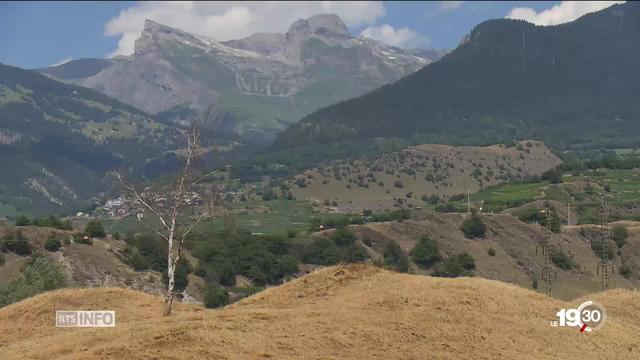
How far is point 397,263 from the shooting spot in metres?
123

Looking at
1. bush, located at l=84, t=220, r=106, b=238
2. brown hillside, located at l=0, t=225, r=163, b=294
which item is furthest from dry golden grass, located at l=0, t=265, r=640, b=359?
bush, located at l=84, t=220, r=106, b=238

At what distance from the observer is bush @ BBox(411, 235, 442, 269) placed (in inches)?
4985

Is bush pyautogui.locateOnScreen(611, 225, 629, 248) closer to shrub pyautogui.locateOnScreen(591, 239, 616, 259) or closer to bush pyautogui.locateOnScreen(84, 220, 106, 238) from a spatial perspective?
shrub pyautogui.locateOnScreen(591, 239, 616, 259)

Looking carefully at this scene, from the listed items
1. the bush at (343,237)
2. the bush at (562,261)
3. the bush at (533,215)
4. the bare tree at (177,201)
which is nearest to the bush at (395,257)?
the bush at (343,237)

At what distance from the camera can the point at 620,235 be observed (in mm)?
134125

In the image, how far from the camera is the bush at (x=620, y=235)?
438 feet

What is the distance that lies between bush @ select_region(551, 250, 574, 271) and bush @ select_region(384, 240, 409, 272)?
68.0ft

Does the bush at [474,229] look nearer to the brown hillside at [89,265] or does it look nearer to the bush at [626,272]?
the bush at [626,272]

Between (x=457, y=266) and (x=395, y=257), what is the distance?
9347mm

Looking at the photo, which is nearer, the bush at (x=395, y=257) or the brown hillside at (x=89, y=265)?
the brown hillside at (x=89, y=265)

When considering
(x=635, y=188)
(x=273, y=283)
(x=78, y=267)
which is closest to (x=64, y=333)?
(x=78, y=267)

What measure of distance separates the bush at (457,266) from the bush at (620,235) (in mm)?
23760

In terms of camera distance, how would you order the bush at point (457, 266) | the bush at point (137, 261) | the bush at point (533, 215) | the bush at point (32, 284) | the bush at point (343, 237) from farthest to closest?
the bush at point (533, 215)
the bush at point (343, 237)
the bush at point (457, 266)
the bush at point (137, 261)
the bush at point (32, 284)

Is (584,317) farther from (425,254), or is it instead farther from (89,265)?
(425,254)
